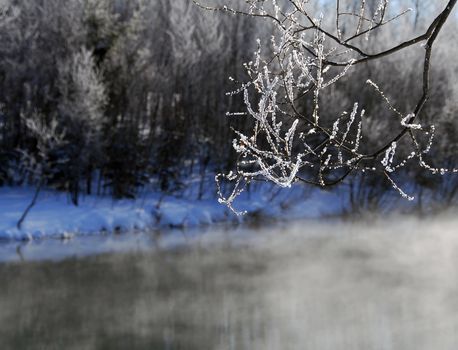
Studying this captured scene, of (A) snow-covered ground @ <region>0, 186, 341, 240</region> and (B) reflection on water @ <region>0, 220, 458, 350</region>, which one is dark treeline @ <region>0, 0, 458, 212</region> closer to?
(A) snow-covered ground @ <region>0, 186, 341, 240</region>

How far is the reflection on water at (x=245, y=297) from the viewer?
40.2 ft

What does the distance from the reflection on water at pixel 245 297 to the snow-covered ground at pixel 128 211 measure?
3.72 metres

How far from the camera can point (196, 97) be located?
29.4 m

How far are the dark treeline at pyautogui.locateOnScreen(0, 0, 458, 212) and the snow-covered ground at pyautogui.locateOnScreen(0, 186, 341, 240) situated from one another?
81cm

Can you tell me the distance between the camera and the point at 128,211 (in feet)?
80.9

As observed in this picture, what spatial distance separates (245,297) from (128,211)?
10.7m

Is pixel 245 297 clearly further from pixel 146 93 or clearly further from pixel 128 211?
pixel 146 93

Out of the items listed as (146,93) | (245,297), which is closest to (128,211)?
(146,93)

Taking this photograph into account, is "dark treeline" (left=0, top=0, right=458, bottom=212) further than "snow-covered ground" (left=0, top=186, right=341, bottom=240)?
Yes

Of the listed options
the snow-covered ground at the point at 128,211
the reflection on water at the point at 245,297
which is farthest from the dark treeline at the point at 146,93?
the reflection on water at the point at 245,297

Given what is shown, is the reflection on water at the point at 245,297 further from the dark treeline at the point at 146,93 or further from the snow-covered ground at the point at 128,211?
the dark treeline at the point at 146,93

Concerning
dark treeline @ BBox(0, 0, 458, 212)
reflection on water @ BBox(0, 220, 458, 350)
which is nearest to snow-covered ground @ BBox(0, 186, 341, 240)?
dark treeline @ BBox(0, 0, 458, 212)

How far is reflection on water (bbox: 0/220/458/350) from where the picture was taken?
1225 centimetres

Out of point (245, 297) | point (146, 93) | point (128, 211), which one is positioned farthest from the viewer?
point (146, 93)
